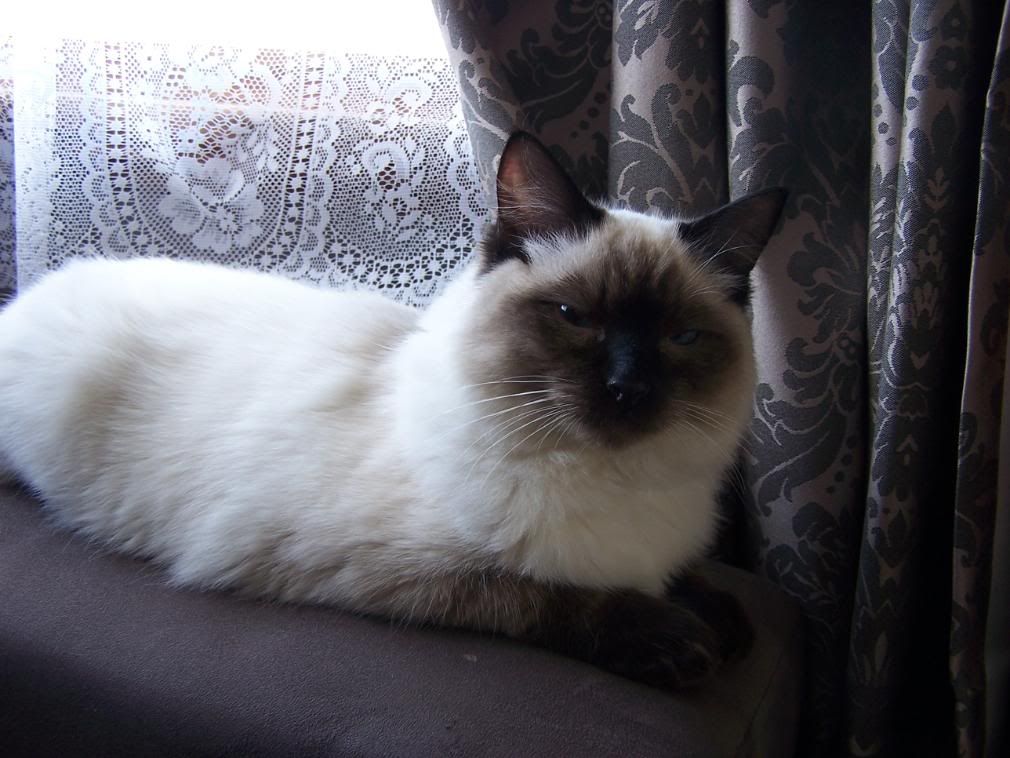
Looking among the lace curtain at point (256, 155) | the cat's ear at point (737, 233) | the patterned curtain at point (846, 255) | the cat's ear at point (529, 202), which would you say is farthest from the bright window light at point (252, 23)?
the cat's ear at point (737, 233)

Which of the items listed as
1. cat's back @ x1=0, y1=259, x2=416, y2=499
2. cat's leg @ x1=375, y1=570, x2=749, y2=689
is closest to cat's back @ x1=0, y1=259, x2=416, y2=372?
cat's back @ x1=0, y1=259, x2=416, y2=499

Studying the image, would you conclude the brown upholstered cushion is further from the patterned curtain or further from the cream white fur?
the patterned curtain

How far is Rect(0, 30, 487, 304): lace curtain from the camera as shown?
4.42ft

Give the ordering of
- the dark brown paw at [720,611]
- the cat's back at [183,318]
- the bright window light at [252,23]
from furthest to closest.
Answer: the bright window light at [252,23] < the cat's back at [183,318] < the dark brown paw at [720,611]

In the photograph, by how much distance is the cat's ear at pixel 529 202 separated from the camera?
0.89 meters

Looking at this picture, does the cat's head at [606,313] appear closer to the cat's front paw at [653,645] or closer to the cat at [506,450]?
the cat at [506,450]

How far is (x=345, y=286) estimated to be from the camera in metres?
1.41

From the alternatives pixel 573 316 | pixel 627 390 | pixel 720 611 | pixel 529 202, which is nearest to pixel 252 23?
pixel 529 202

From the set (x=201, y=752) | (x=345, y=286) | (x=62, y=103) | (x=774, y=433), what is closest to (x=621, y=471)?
(x=774, y=433)

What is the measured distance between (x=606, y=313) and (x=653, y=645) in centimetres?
38

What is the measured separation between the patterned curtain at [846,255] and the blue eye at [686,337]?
0.88ft

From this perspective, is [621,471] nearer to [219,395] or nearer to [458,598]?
[458,598]

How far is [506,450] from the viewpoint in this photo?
88 cm

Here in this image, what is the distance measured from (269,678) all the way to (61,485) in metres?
0.55
